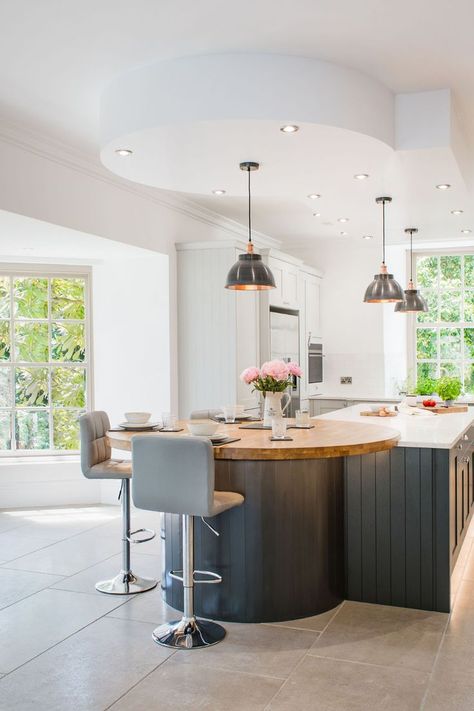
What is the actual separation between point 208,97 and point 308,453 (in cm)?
178

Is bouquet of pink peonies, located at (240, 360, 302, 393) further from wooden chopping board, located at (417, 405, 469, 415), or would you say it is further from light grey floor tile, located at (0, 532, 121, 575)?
wooden chopping board, located at (417, 405, 469, 415)

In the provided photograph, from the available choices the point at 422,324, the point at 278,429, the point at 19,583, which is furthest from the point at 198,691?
the point at 422,324

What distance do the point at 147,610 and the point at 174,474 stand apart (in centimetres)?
102

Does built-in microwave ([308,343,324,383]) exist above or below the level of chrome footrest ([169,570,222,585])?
above

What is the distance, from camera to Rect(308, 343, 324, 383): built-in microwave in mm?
7835

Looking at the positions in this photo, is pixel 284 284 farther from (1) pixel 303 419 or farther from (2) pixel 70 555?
(2) pixel 70 555

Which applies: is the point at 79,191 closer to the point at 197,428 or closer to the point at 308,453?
the point at 197,428

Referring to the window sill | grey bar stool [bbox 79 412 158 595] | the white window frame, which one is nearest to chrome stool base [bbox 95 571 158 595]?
grey bar stool [bbox 79 412 158 595]

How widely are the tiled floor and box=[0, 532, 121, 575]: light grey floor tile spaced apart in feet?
0.78

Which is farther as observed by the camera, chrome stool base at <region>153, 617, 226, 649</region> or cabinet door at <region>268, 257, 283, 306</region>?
cabinet door at <region>268, 257, 283, 306</region>

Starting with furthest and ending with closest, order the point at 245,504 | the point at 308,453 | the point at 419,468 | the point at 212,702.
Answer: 1. the point at 419,468
2. the point at 245,504
3. the point at 308,453
4. the point at 212,702

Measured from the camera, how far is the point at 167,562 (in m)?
3.78

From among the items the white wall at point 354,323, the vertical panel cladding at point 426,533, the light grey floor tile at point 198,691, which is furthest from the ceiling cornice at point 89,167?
the light grey floor tile at point 198,691

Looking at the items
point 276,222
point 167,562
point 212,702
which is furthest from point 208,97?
point 276,222
